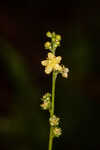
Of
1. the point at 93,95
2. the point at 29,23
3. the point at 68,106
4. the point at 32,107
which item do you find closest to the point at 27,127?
the point at 32,107

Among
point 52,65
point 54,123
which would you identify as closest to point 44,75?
point 52,65

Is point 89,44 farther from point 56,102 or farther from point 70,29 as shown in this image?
point 56,102

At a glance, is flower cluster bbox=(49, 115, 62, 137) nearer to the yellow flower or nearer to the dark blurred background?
the yellow flower

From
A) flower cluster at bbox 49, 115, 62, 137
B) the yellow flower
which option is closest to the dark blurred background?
flower cluster at bbox 49, 115, 62, 137

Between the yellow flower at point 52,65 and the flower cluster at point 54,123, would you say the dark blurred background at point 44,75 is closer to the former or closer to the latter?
the flower cluster at point 54,123

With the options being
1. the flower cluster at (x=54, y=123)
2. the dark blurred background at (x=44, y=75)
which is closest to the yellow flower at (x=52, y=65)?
the flower cluster at (x=54, y=123)

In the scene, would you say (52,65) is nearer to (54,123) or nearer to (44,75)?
(54,123)

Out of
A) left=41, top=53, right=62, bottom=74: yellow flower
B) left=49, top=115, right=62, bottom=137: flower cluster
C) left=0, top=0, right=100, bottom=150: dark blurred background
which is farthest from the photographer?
left=0, top=0, right=100, bottom=150: dark blurred background

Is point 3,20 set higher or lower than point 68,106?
higher
